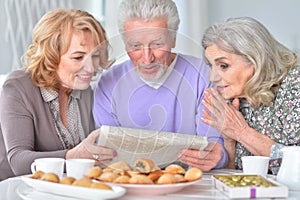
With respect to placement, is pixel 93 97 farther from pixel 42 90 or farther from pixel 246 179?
pixel 246 179

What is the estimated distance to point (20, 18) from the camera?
2549 mm

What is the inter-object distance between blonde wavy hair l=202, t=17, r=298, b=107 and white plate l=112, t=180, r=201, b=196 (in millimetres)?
611

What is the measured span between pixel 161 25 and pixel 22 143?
533 millimetres

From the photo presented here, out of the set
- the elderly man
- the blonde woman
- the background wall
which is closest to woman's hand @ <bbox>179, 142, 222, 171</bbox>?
the elderly man

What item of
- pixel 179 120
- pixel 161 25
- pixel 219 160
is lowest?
pixel 219 160

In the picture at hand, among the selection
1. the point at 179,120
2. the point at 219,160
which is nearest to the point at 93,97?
the point at 179,120

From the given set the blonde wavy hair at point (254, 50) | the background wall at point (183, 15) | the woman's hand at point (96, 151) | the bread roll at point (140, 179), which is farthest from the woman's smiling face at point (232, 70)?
the background wall at point (183, 15)

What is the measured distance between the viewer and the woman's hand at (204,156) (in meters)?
1.36

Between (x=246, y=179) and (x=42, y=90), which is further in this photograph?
(x=42, y=90)

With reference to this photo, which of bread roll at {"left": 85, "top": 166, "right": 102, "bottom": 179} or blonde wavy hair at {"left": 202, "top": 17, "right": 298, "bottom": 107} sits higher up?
blonde wavy hair at {"left": 202, "top": 17, "right": 298, "bottom": 107}

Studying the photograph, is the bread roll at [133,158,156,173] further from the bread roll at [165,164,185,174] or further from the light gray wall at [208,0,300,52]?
the light gray wall at [208,0,300,52]

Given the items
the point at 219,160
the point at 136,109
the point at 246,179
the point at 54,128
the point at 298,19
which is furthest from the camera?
the point at 298,19

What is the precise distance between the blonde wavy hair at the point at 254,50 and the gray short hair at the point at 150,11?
183mm

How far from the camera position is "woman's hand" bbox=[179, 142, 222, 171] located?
1.36m
